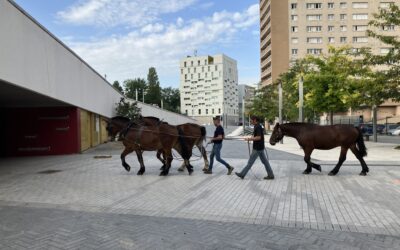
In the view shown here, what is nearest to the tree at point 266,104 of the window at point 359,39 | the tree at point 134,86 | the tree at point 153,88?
the window at point 359,39

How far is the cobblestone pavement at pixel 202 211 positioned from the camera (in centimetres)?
513

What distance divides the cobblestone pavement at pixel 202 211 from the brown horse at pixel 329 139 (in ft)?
1.66

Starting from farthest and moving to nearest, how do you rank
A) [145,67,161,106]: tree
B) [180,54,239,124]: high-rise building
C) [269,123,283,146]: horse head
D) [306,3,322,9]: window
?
[180,54,239,124]: high-rise building
[145,67,161,106]: tree
[306,3,322,9]: window
[269,123,283,146]: horse head

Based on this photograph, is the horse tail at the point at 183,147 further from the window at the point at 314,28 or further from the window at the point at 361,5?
the window at the point at 361,5

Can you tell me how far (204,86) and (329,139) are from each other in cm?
13049

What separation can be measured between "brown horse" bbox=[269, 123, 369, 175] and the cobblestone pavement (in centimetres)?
50

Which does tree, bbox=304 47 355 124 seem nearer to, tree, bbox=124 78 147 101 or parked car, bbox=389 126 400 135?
parked car, bbox=389 126 400 135

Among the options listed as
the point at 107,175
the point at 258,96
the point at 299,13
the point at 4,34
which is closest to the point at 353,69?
the point at 107,175

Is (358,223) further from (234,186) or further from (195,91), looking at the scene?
(195,91)

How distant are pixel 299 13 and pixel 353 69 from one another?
57374 mm

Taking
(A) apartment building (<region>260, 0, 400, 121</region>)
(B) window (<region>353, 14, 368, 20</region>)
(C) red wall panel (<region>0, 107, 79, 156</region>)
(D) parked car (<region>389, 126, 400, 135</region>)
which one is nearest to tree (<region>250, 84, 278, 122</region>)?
(D) parked car (<region>389, 126, 400, 135</region>)

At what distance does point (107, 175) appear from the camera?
454 inches

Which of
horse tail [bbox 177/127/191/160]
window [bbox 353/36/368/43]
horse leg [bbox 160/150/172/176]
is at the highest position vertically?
window [bbox 353/36/368/43]

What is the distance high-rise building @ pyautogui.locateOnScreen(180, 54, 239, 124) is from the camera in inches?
5487
